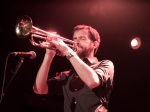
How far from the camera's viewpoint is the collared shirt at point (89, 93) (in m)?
2.36

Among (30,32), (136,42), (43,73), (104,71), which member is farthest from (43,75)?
(136,42)

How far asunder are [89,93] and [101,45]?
9.19ft

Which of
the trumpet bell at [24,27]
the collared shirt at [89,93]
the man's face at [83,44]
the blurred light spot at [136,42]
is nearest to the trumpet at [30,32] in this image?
the trumpet bell at [24,27]

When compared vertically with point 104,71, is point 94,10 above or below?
above

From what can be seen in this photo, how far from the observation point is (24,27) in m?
2.74

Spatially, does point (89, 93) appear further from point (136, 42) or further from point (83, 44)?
point (136, 42)

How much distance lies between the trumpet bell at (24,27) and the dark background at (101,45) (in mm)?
1663

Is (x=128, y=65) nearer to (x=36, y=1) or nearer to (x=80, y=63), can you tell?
(x=36, y=1)

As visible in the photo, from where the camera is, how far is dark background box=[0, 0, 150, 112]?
4438 millimetres

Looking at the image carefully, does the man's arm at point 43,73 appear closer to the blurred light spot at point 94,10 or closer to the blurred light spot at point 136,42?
the blurred light spot at point 94,10
